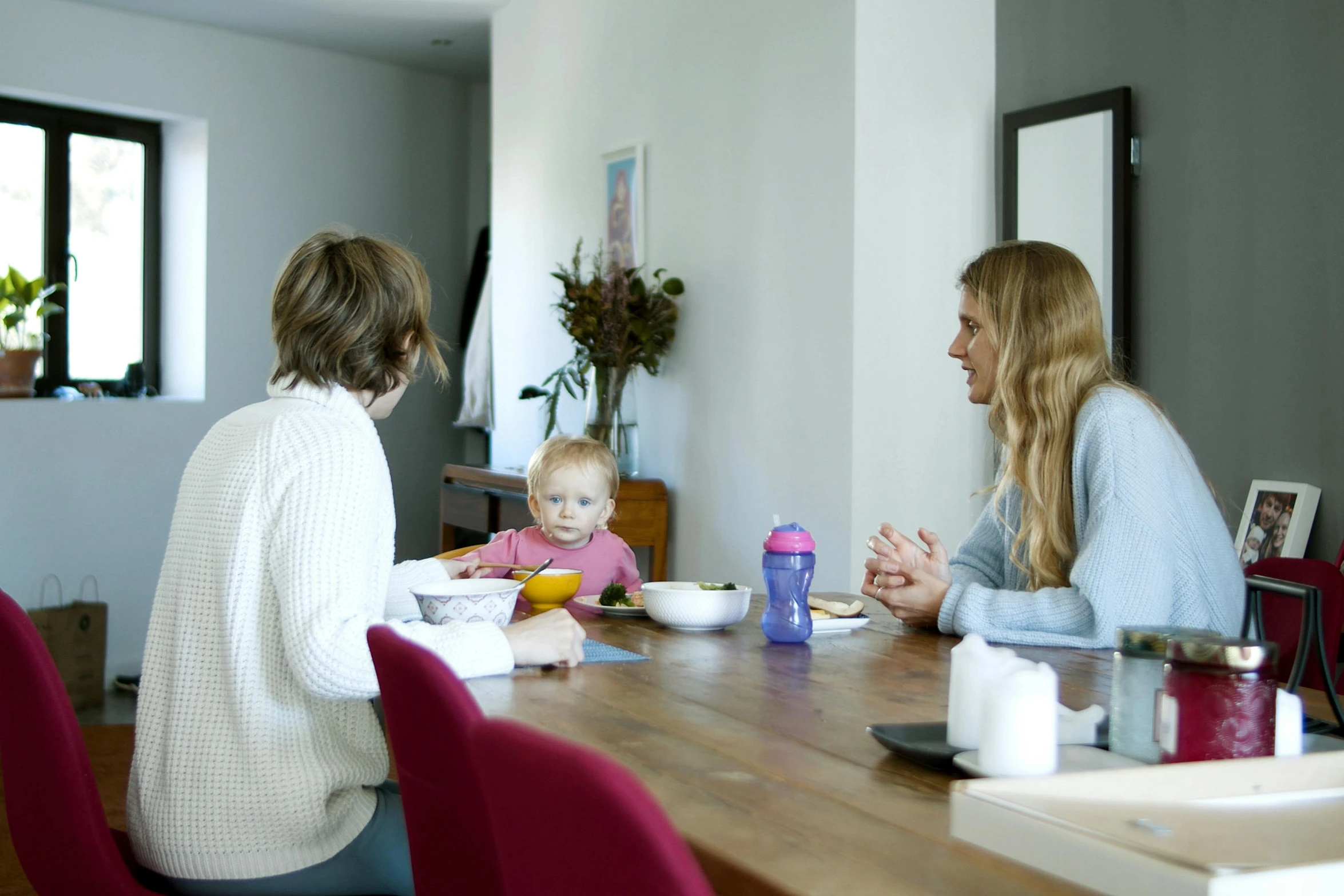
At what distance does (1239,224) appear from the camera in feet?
9.62

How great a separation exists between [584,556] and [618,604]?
537 mm

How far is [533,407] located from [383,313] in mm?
3315

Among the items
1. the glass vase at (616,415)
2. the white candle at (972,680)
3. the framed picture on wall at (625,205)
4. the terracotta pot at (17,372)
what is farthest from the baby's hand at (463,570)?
the terracotta pot at (17,372)

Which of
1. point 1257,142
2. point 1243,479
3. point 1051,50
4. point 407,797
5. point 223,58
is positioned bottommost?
point 407,797

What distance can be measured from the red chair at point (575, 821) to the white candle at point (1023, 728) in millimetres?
403

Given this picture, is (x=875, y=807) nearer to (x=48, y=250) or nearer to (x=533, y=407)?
(x=533, y=407)

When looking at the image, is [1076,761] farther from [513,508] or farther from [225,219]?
[225,219]

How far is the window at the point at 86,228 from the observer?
5.07 metres

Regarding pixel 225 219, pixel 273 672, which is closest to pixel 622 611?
pixel 273 672

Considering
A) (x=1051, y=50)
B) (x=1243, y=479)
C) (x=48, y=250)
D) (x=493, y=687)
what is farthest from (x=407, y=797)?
(x=48, y=250)

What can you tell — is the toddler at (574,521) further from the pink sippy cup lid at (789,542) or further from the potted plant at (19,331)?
the potted plant at (19,331)

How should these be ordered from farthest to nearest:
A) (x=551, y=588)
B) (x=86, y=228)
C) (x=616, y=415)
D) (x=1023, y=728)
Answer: (x=86, y=228)
(x=616, y=415)
(x=551, y=588)
(x=1023, y=728)

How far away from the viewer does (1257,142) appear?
2891 mm

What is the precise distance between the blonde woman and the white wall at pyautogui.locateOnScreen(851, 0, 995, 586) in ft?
Answer: 4.20
